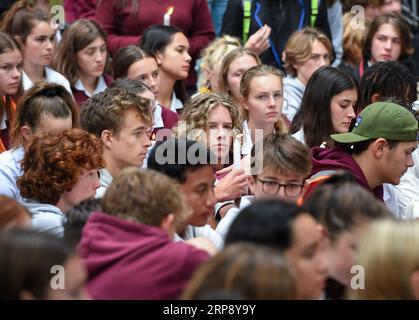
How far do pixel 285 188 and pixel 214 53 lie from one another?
325 cm

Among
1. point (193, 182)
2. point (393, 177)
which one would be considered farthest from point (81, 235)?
point (393, 177)

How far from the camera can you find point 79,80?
27.8 feet

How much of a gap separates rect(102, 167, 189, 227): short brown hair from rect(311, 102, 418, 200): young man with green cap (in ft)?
6.17

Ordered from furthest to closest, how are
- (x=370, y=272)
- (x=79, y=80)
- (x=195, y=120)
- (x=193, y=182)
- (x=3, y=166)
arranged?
(x=79, y=80) → (x=195, y=120) → (x=3, y=166) → (x=193, y=182) → (x=370, y=272)

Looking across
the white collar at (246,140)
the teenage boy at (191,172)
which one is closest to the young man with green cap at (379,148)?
the white collar at (246,140)

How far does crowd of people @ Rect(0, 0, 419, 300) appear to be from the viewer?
390 centimetres

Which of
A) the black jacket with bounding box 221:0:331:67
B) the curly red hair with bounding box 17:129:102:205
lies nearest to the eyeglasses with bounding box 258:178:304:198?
the curly red hair with bounding box 17:129:102:205

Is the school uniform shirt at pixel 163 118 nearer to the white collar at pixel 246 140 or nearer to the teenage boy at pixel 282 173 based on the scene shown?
the white collar at pixel 246 140

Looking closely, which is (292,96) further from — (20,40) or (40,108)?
(40,108)

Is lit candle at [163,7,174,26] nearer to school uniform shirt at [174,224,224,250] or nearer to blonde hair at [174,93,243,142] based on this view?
blonde hair at [174,93,243,142]

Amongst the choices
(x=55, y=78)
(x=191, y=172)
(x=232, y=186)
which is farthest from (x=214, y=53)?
(x=191, y=172)
